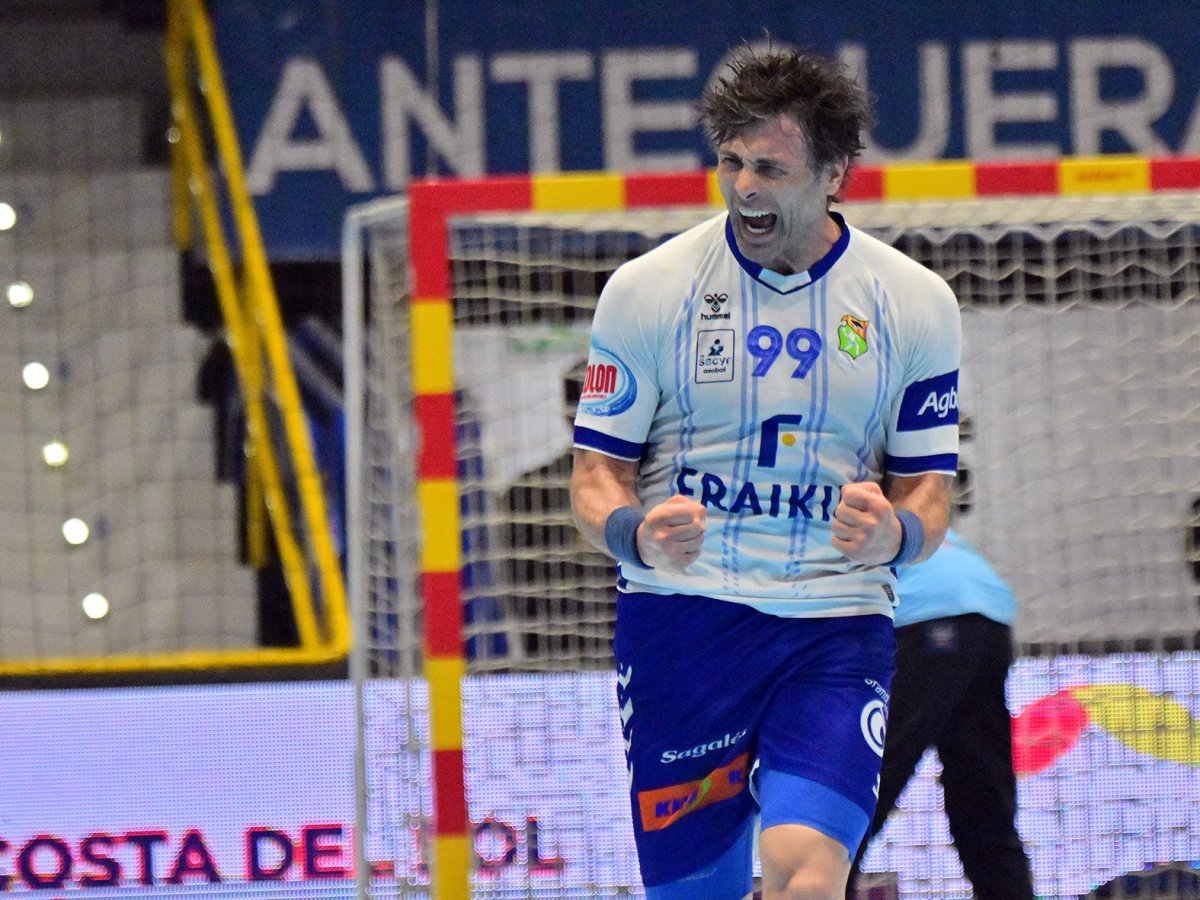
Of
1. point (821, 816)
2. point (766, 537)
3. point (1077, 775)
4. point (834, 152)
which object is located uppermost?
point (834, 152)

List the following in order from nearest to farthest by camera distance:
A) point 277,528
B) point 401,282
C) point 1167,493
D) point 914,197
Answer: point 914,197, point 401,282, point 1167,493, point 277,528

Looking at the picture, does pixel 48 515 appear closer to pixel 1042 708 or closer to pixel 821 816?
pixel 1042 708

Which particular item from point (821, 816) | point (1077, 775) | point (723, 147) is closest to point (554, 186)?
point (723, 147)

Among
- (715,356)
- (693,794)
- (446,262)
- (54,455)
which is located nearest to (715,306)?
(715,356)

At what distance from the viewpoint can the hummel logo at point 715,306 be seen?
2.75 meters

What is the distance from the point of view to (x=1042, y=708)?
489 cm

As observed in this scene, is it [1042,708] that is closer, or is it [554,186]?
[554,186]

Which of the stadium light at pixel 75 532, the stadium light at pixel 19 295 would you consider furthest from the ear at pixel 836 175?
the stadium light at pixel 19 295

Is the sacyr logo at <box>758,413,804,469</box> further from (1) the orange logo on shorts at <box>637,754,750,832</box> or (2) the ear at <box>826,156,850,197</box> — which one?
(1) the orange logo on shorts at <box>637,754,750,832</box>

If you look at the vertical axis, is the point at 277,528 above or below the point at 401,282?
below

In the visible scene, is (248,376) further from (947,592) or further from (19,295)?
(947,592)

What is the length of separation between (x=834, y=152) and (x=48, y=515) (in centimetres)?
628

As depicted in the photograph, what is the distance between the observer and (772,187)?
2.66m

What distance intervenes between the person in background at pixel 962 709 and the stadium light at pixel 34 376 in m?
5.55
